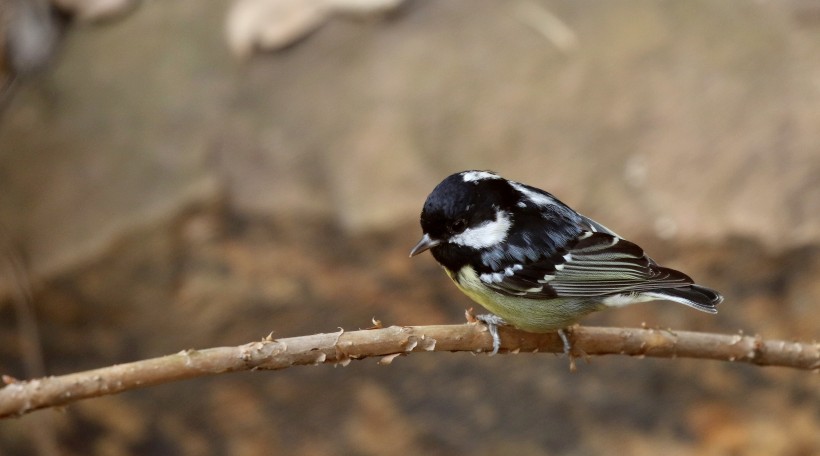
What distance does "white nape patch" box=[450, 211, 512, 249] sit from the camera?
2662mm

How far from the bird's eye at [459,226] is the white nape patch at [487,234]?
0.05 ft

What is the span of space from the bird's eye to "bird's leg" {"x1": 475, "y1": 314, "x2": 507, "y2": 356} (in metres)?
0.26

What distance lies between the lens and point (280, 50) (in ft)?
15.3

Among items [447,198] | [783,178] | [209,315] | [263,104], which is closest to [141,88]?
[263,104]

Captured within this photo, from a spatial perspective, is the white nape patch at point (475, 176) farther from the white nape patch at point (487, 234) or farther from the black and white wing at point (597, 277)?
the black and white wing at point (597, 277)

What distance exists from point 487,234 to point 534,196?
0.85 ft

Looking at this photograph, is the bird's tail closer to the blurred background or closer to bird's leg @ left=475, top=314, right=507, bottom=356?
bird's leg @ left=475, top=314, right=507, bottom=356

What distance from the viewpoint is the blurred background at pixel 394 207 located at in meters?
4.09

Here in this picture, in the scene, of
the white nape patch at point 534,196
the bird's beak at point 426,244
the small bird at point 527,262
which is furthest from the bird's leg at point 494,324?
the white nape patch at point 534,196

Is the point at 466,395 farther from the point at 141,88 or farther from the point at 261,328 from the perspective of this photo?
the point at 141,88

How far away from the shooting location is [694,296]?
2662 millimetres

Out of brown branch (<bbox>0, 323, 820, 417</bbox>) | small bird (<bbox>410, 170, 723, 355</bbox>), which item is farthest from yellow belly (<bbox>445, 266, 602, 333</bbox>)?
brown branch (<bbox>0, 323, 820, 417</bbox>)

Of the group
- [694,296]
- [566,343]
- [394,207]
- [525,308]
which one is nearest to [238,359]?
[525,308]

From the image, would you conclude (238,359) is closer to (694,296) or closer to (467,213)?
(467,213)
